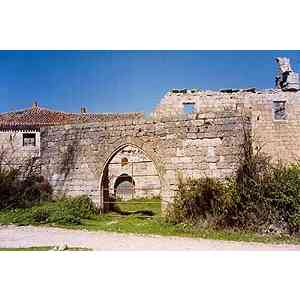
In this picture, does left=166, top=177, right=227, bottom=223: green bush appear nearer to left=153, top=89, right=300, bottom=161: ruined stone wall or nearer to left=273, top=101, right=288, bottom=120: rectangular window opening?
left=153, top=89, right=300, bottom=161: ruined stone wall

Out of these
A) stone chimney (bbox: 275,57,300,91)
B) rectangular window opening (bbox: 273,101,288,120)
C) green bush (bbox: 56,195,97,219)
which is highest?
stone chimney (bbox: 275,57,300,91)

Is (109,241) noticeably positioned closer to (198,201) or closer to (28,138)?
(198,201)

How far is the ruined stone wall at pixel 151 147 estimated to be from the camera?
387 inches

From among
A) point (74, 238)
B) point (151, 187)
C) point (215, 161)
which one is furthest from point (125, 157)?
point (74, 238)

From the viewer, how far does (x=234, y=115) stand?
9758 millimetres

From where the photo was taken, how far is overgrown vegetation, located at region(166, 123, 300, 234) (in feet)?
27.3

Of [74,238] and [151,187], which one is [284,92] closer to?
[151,187]

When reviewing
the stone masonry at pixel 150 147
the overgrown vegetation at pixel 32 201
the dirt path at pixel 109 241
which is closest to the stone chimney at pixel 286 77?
the stone masonry at pixel 150 147

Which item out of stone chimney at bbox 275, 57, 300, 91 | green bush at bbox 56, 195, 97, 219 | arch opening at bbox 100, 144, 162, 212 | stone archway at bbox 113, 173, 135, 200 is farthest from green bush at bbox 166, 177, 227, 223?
stone chimney at bbox 275, 57, 300, 91

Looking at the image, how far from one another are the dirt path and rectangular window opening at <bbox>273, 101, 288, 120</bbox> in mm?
13382

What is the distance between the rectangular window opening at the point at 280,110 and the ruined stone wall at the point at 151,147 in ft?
34.9

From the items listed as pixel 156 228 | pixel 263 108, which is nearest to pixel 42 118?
pixel 263 108

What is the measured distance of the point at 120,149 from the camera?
11.6 meters

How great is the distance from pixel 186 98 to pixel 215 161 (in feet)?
32.8
